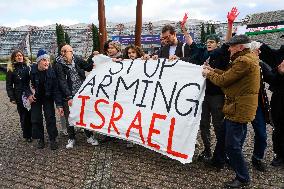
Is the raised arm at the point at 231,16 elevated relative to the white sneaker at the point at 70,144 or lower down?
elevated

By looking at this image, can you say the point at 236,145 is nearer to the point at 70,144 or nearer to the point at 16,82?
the point at 70,144

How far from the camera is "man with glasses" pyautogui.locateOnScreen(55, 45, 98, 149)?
6.11 metres

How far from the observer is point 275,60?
5.43 m

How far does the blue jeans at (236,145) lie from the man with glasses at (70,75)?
2874mm

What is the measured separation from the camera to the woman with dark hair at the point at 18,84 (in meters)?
6.73

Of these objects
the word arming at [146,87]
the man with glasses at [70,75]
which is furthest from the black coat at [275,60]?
the man with glasses at [70,75]

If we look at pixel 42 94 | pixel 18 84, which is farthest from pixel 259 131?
pixel 18 84

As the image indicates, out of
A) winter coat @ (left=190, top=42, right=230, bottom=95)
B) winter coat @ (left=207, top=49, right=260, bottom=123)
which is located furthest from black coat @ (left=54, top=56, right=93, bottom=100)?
winter coat @ (left=207, top=49, right=260, bottom=123)

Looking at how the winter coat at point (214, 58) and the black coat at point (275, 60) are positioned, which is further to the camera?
the black coat at point (275, 60)

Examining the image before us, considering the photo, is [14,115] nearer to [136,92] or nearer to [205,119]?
[136,92]

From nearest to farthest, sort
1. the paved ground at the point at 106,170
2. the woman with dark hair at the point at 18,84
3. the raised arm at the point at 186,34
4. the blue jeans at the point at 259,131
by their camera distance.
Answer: the paved ground at the point at 106,170
the blue jeans at the point at 259,131
the raised arm at the point at 186,34
the woman with dark hair at the point at 18,84

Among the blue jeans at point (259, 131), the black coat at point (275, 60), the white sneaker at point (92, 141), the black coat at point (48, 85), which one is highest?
the black coat at point (275, 60)

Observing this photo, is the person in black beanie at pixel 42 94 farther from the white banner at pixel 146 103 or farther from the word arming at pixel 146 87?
the word arming at pixel 146 87

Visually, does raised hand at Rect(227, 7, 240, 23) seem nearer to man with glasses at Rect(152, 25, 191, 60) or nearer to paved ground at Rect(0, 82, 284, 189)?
man with glasses at Rect(152, 25, 191, 60)
